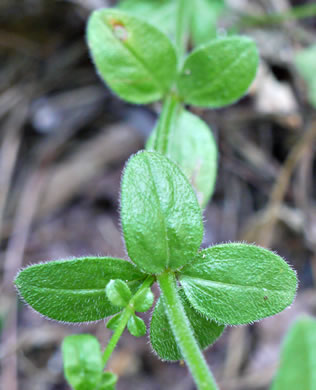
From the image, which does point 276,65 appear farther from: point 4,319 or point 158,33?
point 4,319

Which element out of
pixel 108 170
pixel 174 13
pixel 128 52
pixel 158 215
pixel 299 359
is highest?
pixel 128 52

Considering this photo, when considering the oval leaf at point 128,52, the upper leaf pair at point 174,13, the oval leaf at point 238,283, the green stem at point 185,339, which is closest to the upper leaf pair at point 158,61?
the oval leaf at point 128,52

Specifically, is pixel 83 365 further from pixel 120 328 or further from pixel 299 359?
pixel 299 359

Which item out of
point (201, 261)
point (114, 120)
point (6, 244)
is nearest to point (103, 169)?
point (114, 120)

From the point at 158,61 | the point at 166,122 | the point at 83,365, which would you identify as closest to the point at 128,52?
the point at 158,61

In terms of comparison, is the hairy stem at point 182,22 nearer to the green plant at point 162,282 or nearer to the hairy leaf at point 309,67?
the hairy leaf at point 309,67

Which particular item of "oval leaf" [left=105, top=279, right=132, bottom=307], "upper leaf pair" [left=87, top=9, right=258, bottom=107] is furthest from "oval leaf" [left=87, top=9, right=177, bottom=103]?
"oval leaf" [left=105, top=279, right=132, bottom=307]

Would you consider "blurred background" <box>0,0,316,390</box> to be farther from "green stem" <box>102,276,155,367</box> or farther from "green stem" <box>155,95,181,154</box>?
"green stem" <box>102,276,155,367</box>
